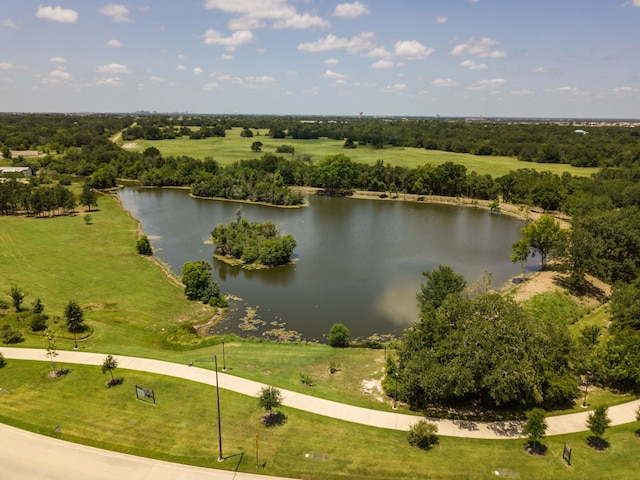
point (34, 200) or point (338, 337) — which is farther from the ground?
point (34, 200)

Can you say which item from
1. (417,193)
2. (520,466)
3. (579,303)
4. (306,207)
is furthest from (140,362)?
(417,193)

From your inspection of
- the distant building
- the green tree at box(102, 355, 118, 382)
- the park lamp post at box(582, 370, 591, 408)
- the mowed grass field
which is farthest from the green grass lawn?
the distant building

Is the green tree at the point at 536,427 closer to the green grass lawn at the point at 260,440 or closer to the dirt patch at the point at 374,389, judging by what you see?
the green grass lawn at the point at 260,440

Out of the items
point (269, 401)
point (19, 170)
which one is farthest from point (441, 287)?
point (19, 170)

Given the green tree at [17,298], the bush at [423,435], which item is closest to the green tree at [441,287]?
the bush at [423,435]

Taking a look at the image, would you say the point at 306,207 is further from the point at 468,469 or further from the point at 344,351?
the point at 468,469

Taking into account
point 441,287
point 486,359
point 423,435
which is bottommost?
point 423,435

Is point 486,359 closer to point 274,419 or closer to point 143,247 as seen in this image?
point 274,419

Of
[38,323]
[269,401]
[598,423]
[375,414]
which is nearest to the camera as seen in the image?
[598,423]
